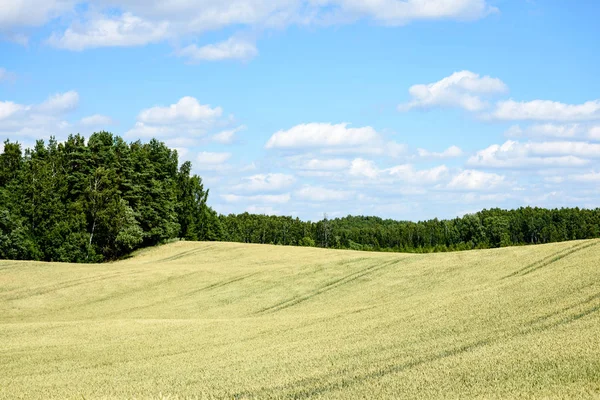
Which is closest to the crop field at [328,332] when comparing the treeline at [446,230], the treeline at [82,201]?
A: the treeline at [82,201]

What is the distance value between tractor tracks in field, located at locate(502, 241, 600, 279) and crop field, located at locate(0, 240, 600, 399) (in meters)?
0.16

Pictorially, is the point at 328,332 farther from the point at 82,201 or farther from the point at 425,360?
the point at 82,201

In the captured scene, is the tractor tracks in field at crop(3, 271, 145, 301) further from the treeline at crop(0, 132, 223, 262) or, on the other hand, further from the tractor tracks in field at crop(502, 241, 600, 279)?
the tractor tracks in field at crop(502, 241, 600, 279)

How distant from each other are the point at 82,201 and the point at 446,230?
362 feet

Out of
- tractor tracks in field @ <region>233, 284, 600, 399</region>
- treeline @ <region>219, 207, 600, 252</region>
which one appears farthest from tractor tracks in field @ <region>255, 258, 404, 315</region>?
treeline @ <region>219, 207, 600, 252</region>

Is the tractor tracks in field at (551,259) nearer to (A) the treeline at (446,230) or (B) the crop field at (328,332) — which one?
(B) the crop field at (328,332)

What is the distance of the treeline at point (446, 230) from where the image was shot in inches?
5738

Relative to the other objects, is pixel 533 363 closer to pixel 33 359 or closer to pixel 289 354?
pixel 289 354

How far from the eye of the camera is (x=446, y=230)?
163m

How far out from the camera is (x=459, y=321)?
20.9 metres

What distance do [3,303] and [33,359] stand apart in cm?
2052

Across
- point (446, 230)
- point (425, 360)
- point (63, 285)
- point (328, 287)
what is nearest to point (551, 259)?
point (328, 287)

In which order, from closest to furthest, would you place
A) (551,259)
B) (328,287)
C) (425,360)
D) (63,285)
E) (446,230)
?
(425,360), (551,259), (328,287), (63,285), (446,230)

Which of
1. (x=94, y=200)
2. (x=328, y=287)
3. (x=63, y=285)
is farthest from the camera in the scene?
(x=94, y=200)
